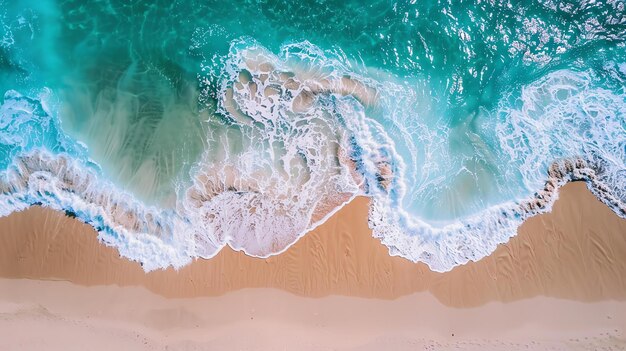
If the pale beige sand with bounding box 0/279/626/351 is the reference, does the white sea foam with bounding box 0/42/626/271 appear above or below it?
above

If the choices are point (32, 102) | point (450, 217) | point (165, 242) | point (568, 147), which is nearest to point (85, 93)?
point (32, 102)

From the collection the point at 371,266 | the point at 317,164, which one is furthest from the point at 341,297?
the point at 317,164

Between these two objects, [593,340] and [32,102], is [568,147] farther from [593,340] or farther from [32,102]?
[32,102]

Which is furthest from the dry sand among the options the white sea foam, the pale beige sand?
the white sea foam

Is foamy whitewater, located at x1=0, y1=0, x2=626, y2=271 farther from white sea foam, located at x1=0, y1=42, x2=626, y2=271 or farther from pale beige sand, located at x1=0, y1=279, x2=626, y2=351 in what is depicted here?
pale beige sand, located at x1=0, y1=279, x2=626, y2=351

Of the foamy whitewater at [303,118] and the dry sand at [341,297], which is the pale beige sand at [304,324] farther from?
the foamy whitewater at [303,118]

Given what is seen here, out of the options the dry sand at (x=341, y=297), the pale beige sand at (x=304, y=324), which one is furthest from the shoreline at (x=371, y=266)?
the pale beige sand at (x=304, y=324)

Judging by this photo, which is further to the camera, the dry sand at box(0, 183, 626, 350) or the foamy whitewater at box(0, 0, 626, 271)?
the foamy whitewater at box(0, 0, 626, 271)
